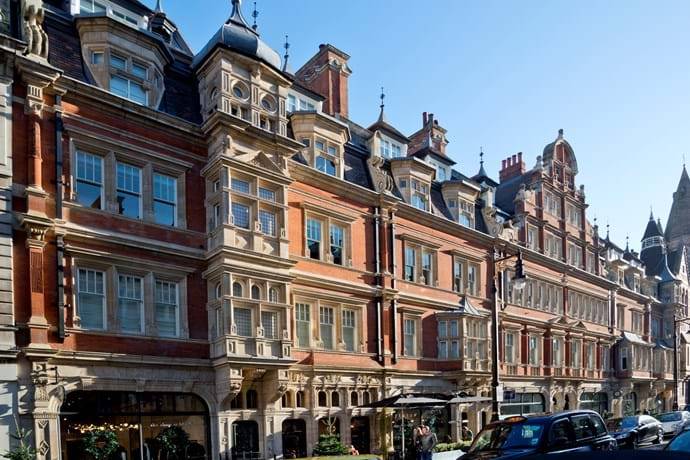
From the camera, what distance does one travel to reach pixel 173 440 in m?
16.6

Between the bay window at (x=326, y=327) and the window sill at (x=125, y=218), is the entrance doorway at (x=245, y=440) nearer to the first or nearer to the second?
the bay window at (x=326, y=327)

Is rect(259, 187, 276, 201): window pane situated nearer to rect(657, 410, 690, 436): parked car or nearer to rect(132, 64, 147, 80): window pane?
rect(132, 64, 147, 80): window pane

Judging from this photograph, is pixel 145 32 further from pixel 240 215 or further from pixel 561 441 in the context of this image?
pixel 561 441

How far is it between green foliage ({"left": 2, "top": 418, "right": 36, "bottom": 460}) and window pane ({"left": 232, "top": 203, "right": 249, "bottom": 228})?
7901mm

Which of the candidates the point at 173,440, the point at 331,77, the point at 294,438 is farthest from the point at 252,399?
the point at 331,77

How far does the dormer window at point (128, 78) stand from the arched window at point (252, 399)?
9.65m

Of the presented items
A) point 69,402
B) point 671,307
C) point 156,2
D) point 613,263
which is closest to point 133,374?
point 69,402

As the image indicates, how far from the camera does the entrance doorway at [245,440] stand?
698 inches

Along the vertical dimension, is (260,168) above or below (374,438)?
above

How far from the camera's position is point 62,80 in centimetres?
1533

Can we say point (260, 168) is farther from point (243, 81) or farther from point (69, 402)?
point (69, 402)

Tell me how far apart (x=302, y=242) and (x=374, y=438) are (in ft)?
26.8

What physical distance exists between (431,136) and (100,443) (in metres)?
23.5

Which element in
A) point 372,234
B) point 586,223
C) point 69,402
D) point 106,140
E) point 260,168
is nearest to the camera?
point 69,402
